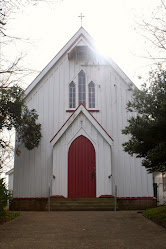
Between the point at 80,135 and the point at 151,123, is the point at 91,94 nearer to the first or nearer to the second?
the point at 80,135

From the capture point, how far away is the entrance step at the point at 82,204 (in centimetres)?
1340

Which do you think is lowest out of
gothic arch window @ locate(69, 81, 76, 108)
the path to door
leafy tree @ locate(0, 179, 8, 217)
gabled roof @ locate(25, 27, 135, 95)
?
the path to door

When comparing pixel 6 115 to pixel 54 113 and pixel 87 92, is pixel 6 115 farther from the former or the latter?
pixel 87 92

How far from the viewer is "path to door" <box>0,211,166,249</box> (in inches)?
255

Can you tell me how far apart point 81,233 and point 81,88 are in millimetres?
10811

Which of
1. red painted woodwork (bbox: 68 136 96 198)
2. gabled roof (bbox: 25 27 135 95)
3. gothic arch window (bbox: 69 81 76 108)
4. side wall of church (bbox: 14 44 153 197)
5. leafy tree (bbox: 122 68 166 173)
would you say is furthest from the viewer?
gothic arch window (bbox: 69 81 76 108)

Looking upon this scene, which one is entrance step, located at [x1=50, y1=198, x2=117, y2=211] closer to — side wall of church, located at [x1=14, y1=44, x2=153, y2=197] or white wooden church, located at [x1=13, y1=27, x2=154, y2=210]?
white wooden church, located at [x1=13, y1=27, x2=154, y2=210]

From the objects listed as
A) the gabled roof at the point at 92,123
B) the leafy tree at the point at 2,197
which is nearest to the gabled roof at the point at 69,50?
the gabled roof at the point at 92,123

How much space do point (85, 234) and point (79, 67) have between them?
457 inches

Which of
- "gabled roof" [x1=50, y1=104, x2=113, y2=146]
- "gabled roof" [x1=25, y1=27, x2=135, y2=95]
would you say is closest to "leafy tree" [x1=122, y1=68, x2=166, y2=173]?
"gabled roof" [x1=50, y1=104, x2=113, y2=146]

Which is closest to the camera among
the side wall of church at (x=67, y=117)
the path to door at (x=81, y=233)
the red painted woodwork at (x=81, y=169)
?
the path to door at (x=81, y=233)

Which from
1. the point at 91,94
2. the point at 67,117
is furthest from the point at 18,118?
the point at 91,94

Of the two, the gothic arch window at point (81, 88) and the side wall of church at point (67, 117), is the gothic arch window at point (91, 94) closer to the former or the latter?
the side wall of church at point (67, 117)

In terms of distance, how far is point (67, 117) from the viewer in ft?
54.7
